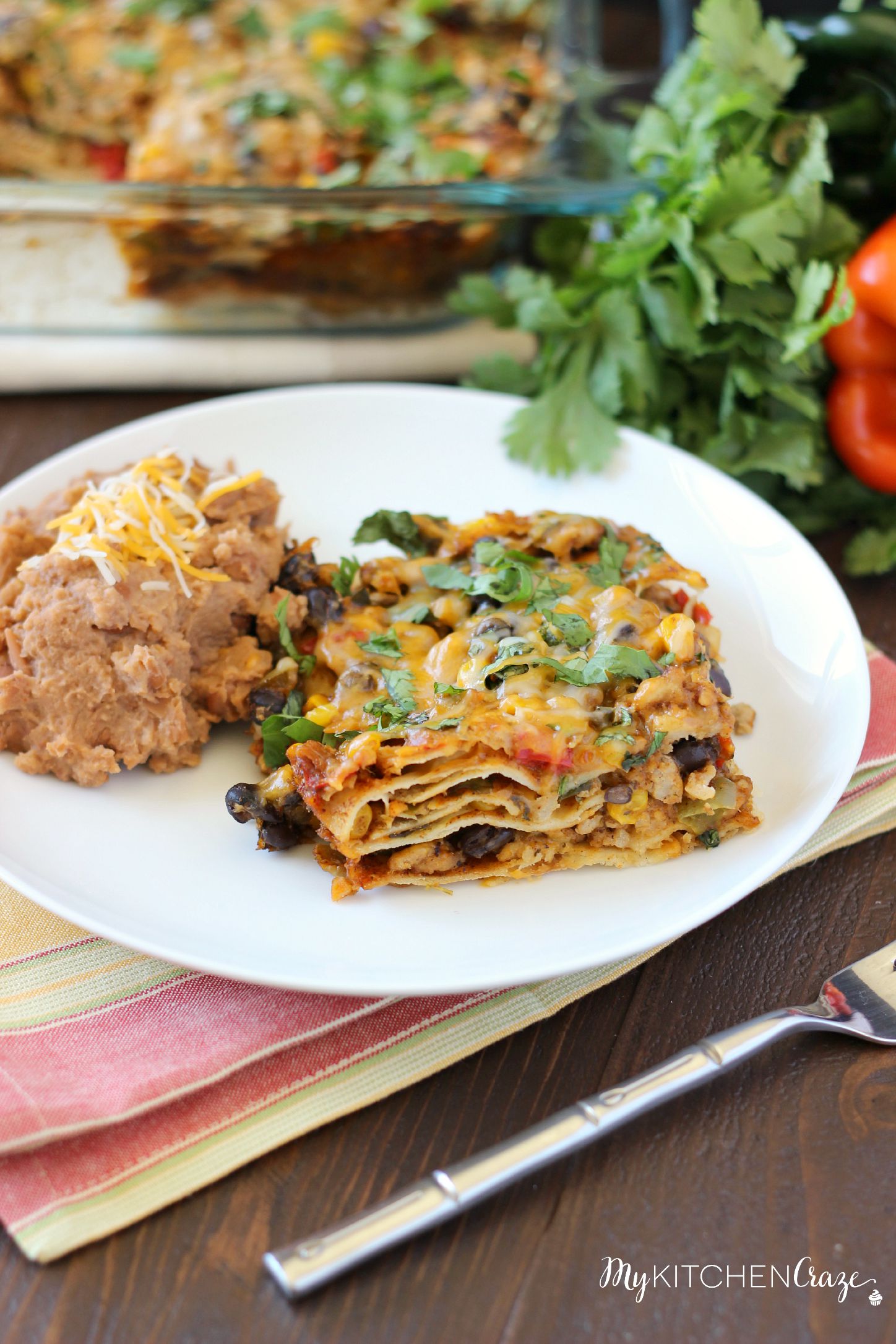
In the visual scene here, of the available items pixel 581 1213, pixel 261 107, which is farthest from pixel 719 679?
pixel 261 107

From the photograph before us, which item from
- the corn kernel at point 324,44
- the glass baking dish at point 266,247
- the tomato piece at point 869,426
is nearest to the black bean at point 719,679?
the tomato piece at point 869,426

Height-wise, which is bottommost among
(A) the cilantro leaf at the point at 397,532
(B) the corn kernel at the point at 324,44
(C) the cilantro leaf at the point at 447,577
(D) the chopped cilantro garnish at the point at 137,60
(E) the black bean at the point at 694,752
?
(A) the cilantro leaf at the point at 397,532

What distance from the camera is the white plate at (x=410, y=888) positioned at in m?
2.21

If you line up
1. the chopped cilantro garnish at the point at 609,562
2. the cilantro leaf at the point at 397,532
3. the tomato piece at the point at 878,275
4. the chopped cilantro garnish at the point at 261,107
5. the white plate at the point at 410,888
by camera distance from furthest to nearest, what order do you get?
the chopped cilantro garnish at the point at 261,107, the tomato piece at the point at 878,275, the cilantro leaf at the point at 397,532, the chopped cilantro garnish at the point at 609,562, the white plate at the point at 410,888

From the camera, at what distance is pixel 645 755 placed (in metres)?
2.34

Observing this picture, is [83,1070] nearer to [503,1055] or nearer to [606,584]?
[503,1055]

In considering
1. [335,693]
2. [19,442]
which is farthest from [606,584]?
[19,442]

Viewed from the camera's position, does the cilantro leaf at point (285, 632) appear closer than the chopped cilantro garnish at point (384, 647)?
No

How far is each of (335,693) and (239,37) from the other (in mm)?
3329

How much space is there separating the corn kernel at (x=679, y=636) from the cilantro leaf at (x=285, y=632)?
0.82 meters

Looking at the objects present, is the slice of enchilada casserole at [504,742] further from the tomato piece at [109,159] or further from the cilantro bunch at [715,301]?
the tomato piece at [109,159]

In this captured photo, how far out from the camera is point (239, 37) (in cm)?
464

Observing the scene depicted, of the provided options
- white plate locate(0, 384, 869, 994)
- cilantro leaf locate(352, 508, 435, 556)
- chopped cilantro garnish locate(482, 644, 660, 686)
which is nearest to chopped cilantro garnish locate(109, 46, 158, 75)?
white plate locate(0, 384, 869, 994)

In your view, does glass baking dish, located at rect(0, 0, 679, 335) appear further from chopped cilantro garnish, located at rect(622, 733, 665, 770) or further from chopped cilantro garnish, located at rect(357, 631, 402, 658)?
chopped cilantro garnish, located at rect(622, 733, 665, 770)
